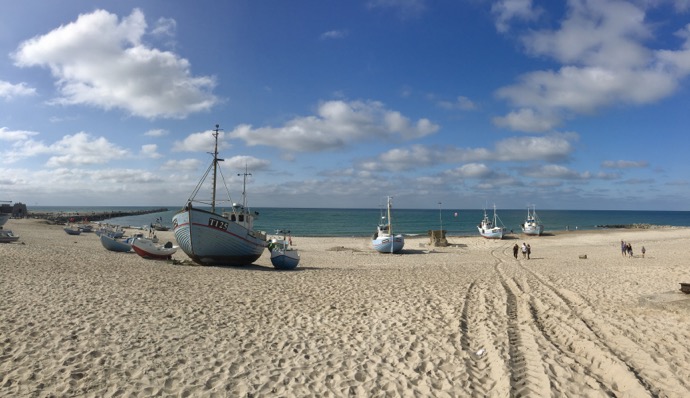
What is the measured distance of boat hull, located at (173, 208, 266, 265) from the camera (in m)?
19.5

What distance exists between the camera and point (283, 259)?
21.2 m

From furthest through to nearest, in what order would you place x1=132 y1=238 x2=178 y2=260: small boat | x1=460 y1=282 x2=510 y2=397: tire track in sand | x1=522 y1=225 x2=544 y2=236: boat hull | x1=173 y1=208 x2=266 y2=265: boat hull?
x1=522 y1=225 x2=544 y2=236: boat hull → x1=132 y1=238 x2=178 y2=260: small boat → x1=173 y1=208 x2=266 y2=265: boat hull → x1=460 y1=282 x2=510 y2=397: tire track in sand

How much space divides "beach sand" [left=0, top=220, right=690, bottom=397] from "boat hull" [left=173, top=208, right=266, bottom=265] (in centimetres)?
490

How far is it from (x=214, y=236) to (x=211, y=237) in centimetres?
15

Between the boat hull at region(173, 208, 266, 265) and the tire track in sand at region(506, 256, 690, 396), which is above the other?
the boat hull at region(173, 208, 266, 265)

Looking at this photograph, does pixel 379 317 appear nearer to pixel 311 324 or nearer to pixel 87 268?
pixel 311 324

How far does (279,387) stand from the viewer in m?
6.27

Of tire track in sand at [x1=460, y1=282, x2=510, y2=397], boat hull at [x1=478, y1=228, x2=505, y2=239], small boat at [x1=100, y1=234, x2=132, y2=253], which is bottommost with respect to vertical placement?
boat hull at [x1=478, y1=228, x2=505, y2=239]

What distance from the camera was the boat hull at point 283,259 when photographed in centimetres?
2117

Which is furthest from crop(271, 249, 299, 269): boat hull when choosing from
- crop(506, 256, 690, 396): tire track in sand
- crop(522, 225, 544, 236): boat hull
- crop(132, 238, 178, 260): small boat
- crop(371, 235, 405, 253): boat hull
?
crop(522, 225, 544, 236): boat hull

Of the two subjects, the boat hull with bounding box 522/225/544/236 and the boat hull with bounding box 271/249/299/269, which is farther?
the boat hull with bounding box 522/225/544/236

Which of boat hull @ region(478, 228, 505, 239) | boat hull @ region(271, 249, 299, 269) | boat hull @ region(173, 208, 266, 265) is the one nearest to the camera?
boat hull @ region(173, 208, 266, 265)

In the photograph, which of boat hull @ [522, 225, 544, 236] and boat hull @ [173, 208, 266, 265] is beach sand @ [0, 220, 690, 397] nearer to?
boat hull @ [173, 208, 266, 265]

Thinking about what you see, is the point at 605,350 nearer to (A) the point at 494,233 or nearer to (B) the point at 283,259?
(B) the point at 283,259
